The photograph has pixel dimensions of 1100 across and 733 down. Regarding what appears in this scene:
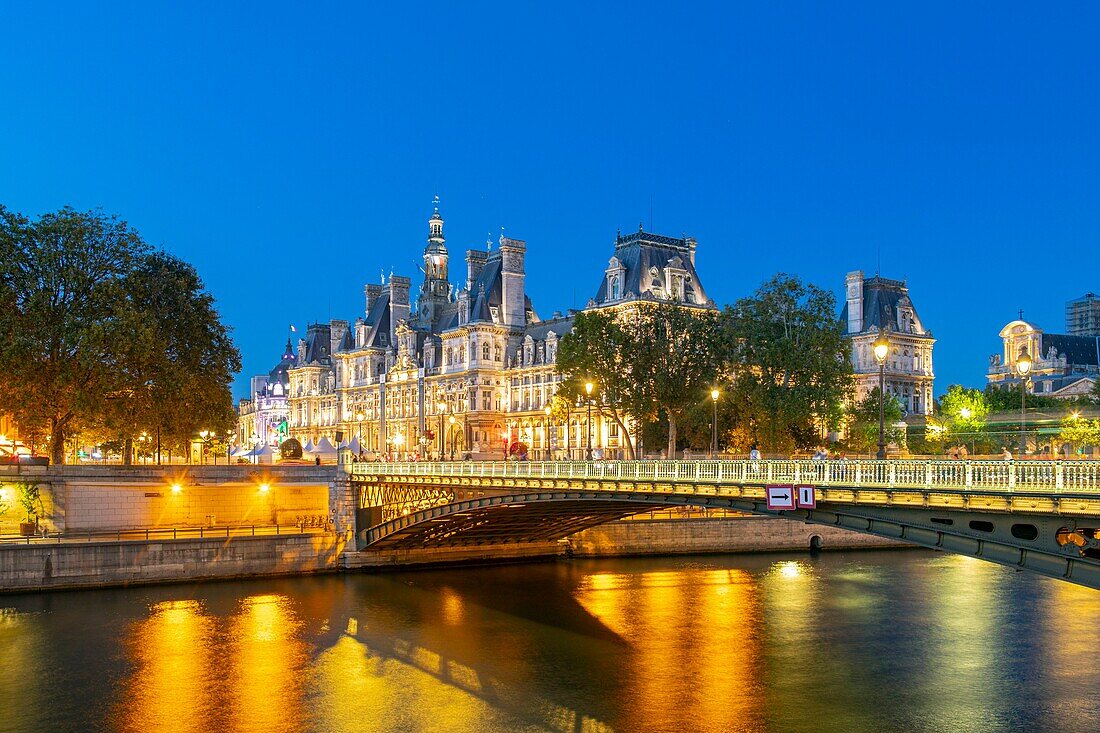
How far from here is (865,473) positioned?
31891 mm

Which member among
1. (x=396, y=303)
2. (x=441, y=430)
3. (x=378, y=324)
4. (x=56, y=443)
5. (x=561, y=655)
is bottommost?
(x=561, y=655)

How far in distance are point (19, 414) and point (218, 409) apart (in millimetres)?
11767

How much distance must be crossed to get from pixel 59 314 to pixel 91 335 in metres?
4.24

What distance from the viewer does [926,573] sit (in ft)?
206

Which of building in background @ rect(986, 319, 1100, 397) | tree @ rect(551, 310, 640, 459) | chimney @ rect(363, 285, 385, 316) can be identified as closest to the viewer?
tree @ rect(551, 310, 640, 459)

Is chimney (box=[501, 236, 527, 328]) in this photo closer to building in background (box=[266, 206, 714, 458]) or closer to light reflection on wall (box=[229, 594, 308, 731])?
building in background (box=[266, 206, 714, 458])

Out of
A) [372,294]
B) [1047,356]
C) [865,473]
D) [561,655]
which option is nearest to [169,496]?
[561,655]

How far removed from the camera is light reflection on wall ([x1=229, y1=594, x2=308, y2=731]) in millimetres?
34125

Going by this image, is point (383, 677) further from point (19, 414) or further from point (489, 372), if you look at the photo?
point (489, 372)

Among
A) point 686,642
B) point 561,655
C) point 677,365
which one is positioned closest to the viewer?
point 561,655

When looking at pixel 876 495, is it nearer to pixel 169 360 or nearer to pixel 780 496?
pixel 780 496

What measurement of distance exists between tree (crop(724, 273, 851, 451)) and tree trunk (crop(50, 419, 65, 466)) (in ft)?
137

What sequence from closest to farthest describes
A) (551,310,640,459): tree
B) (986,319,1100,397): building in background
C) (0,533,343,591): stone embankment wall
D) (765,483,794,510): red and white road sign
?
(765,483,794,510): red and white road sign → (0,533,343,591): stone embankment wall → (551,310,640,459): tree → (986,319,1100,397): building in background

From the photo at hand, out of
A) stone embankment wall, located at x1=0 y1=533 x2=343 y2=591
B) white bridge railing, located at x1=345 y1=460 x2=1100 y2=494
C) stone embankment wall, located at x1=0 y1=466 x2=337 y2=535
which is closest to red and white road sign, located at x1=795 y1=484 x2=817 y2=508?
white bridge railing, located at x1=345 y1=460 x2=1100 y2=494
